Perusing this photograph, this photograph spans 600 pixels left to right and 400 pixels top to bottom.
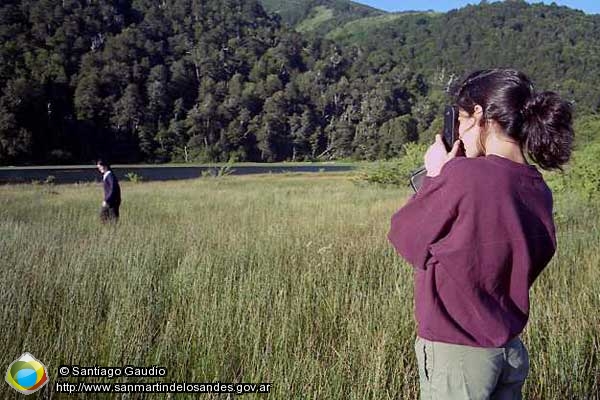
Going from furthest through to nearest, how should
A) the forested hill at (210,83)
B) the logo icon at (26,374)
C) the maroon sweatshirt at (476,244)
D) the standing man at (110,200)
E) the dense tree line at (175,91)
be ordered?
the forested hill at (210,83)
the dense tree line at (175,91)
the standing man at (110,200)
the logo icon at (26,374)
the maroon sweatshirt at (476,244)

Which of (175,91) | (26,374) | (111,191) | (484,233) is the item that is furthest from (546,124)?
(175,91)

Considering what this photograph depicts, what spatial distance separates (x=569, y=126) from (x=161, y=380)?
2.21 m

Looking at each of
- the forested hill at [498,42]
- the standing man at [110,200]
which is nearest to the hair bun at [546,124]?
the standing man at [110,200]

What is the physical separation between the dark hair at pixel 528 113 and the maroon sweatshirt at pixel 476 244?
84mm

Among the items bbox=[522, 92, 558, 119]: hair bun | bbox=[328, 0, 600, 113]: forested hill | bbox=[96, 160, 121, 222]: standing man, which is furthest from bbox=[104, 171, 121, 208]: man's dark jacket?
bbox=[328, 0, 600, 113]: forested hill

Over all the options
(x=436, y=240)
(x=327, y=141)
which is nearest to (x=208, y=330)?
(x=436, y=240)

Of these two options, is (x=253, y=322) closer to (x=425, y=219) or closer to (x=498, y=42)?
(x=425, y=219)

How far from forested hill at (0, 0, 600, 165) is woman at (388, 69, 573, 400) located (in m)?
75.0

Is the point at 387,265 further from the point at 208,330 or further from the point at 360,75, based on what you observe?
the point at 360,75

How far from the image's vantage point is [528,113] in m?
1.32

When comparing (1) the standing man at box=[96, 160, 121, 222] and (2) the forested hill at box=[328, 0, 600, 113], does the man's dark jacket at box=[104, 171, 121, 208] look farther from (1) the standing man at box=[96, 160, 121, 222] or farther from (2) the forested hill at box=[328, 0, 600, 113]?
(2) the forested hill at box=[328, 0, 600, 113]

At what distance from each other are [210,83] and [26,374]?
10433 centimetres

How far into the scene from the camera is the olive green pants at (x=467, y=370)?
1299mm

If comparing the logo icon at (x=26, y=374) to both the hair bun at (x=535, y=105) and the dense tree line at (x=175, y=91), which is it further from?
the dense tree line at (x=175, y=91)
